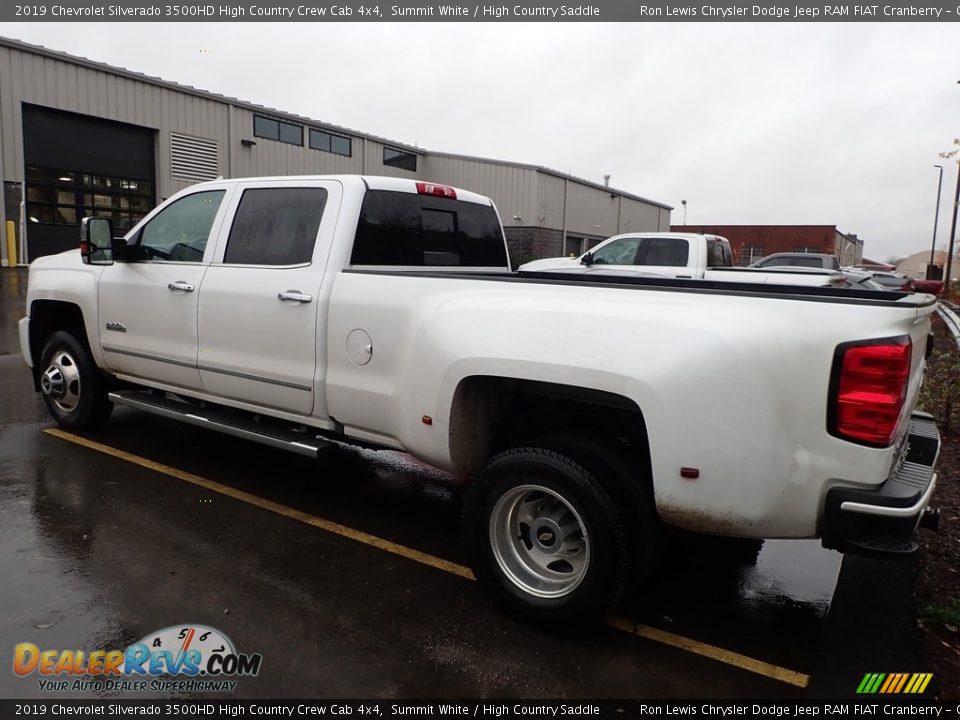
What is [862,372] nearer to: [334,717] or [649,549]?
[649,549]

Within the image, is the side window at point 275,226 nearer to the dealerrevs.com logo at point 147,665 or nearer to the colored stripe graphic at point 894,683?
the dealerrevs.com logo at point 147,665

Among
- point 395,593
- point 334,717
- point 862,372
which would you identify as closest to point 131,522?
point 395,593

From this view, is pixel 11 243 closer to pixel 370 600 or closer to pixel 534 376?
pixel 370 600

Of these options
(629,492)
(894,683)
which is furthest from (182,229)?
(894,683)

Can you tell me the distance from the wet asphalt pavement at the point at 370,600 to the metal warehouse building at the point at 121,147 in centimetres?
1901

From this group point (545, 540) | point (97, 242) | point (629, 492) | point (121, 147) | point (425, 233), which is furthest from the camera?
point (121, 147)

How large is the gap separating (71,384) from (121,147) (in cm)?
1934

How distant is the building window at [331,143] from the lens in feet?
89.1

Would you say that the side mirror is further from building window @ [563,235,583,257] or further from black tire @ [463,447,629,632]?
building window @ [563,235,583,257]

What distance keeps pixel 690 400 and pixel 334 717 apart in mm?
1830

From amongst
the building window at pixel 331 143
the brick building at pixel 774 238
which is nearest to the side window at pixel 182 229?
the building window at pixel 331 143

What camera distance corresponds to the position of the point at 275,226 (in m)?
4.43

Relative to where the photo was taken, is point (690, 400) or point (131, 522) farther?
point (131, 522)

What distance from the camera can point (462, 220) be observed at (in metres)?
5.08
